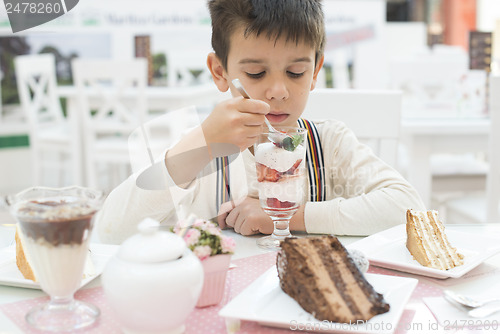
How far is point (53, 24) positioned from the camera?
→ 193 inches

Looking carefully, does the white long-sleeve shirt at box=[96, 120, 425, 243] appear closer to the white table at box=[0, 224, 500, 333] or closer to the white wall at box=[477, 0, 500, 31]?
the white table at box=[0, 224, 500, 333]

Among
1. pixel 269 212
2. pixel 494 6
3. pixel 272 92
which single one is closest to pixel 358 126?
pixel 272 92

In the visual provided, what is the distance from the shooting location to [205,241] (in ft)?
2.71

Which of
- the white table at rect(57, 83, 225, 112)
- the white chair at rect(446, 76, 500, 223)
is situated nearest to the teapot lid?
the white chair at rect(446, 76, 500, 223)

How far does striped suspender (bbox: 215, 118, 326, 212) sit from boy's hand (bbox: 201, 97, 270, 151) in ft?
0.66

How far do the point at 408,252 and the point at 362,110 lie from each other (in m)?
0.74

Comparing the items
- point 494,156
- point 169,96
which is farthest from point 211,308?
point 169,96

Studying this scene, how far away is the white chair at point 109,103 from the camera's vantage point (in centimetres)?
372

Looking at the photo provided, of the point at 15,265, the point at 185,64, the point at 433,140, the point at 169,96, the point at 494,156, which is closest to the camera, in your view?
the point at 15,265

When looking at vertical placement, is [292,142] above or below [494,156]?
above

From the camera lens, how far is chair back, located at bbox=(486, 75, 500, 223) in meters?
2.12

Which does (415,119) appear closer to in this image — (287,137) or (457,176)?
(457,176)

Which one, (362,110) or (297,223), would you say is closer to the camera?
(297,223)

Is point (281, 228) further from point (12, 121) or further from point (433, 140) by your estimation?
point (12, 121)
